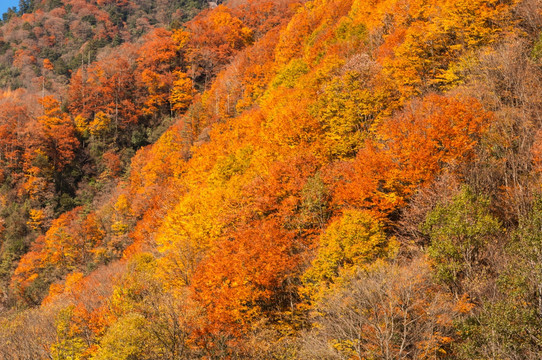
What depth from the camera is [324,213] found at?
2967cm

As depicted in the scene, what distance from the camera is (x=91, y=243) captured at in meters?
66.1

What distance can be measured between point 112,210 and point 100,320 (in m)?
40.7

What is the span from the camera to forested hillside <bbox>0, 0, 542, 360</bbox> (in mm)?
17375

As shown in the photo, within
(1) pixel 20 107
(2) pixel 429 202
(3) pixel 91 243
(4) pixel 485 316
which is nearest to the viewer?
(4) pixel 485 316

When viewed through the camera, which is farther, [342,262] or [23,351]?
[23,351]

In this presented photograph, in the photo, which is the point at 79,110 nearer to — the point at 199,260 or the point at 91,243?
the point at 91,243

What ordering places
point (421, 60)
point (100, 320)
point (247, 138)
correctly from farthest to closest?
point (247, 138), point (421, 60), point (100, 320)

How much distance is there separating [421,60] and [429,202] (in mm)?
20616

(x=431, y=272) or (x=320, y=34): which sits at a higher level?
(x=320, y=34)

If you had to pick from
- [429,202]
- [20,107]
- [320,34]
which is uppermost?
[20,107]

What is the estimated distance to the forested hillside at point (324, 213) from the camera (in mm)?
17375

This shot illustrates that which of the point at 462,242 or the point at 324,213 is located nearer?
the point at 462,242

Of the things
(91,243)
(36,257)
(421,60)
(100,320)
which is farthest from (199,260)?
(36,257)

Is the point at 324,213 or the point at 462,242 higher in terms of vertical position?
the point at 462,242
